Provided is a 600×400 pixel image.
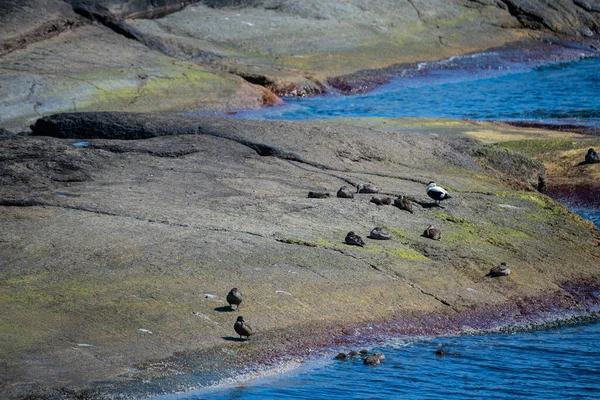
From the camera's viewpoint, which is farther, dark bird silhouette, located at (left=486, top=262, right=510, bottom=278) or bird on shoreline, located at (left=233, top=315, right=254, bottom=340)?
dark bird silhouette, located at (left=486, top=262, right=510, bottom=278)

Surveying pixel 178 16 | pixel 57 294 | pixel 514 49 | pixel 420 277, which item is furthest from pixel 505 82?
pixel 57 294

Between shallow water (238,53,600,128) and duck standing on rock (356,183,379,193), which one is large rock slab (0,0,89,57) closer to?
shallow water (238,53,600,128)

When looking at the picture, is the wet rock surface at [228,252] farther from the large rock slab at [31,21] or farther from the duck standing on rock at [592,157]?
the large rock slab at [31,21]

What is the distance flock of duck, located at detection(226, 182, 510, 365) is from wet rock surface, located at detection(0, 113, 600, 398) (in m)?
0.10

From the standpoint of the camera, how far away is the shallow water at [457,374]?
770 cm

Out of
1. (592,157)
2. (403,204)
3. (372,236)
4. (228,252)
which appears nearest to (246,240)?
(228,252)

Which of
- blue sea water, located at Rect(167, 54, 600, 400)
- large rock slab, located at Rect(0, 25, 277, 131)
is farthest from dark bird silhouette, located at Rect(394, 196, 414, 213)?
large rock slab, located at Rect(0, 25, 277, 131)

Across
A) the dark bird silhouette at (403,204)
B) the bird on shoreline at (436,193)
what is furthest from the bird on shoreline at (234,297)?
the bird on shoreline at (436,193)

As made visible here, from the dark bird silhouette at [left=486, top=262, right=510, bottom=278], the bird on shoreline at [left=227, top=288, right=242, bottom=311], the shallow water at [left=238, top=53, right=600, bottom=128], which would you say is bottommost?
the shallow water at [left=238, top=53, right=600, bottom=128]

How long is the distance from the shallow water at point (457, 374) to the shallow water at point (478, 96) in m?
12.4

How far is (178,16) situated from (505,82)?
10080mm

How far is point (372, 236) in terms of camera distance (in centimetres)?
1031

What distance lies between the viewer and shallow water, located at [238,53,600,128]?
74.9 feet

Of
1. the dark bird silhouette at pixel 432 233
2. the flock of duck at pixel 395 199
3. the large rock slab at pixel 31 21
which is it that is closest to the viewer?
the flock of duck at pixel 395 199
